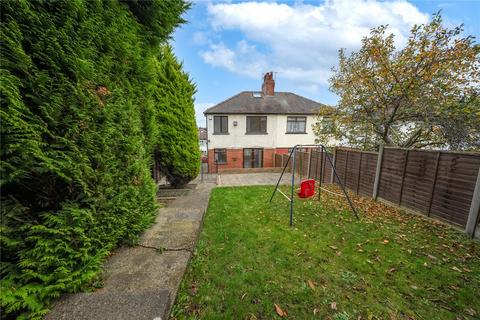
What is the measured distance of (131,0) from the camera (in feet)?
10.5

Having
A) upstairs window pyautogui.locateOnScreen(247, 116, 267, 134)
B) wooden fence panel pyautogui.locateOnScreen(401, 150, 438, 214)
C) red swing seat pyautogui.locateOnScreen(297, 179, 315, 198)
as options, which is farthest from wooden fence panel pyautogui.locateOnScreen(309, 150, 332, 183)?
upstairs window pyautogui.locateOnScreen(247, 116, 267, 134)

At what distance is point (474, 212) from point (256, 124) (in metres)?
13.1

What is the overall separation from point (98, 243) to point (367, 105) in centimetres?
880

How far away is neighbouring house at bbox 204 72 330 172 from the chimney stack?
116cm

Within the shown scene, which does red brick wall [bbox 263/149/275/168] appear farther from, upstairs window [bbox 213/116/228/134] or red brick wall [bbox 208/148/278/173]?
upstairs window [bbox 213/116/228/134]

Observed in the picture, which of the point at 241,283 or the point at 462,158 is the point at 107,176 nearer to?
the point at 241,283

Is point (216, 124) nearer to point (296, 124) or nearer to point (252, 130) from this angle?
point (252, 130)

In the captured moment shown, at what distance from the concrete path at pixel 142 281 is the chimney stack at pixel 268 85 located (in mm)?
16040

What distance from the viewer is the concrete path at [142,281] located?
1.77m

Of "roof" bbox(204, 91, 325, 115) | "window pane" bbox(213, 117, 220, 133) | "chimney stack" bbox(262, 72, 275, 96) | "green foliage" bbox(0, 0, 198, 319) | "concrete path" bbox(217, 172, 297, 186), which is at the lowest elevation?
"concrete path" bbox(217, 172, 297, 186)

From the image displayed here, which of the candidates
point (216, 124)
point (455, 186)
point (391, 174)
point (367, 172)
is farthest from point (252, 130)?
point (455, 186)

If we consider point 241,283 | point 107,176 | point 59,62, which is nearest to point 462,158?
point 241,283

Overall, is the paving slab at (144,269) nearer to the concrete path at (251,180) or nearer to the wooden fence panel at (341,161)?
the concrete path at (251,180)

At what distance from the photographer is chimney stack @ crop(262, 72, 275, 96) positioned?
17.0 meters
